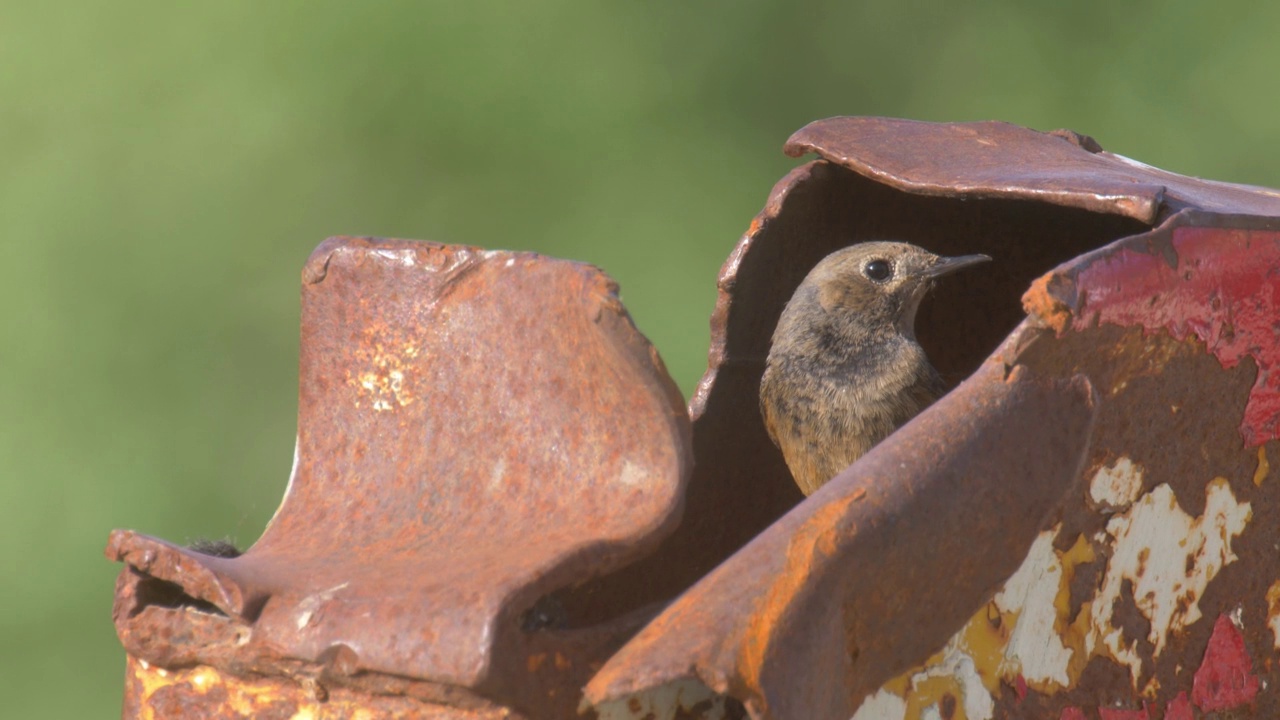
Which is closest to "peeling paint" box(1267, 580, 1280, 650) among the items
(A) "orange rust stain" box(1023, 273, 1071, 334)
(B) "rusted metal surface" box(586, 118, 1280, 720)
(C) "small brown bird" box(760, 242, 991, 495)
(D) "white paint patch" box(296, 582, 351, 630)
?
(B) "rusted metal surface" box(586, 118, 1280, 720)

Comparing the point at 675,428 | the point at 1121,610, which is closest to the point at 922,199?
the point at 1121,610

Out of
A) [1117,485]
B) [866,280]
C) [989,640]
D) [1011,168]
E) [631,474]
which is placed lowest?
[989,640]

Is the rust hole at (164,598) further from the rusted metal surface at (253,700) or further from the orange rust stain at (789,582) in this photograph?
the orange rust stain at (789,582)

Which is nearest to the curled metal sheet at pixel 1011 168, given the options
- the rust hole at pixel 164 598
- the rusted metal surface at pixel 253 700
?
the rusted metal surface at pixel 253 700

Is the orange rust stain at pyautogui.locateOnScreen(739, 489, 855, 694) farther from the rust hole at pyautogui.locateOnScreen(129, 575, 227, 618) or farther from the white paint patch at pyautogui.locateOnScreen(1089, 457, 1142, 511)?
the rust hole at pyautogui.locateOnScreen(129, 575, 227, 618)

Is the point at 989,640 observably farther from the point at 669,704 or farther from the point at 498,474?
the point at 498,474

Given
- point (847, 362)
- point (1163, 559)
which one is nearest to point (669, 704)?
point (1163, 559)
